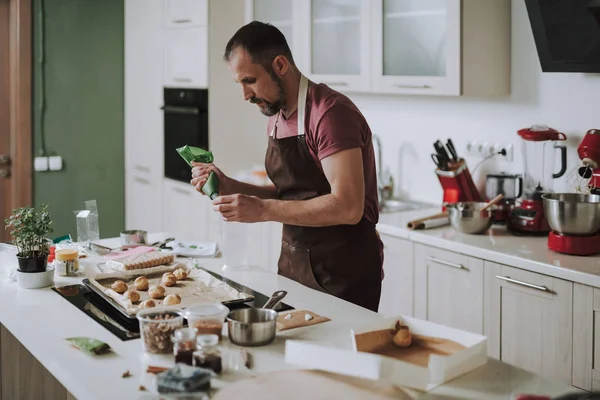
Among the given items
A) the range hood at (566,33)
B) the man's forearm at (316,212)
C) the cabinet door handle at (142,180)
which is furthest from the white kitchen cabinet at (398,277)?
the cabinet door handle at (142,180)

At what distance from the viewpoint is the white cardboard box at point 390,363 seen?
1602 millimetres

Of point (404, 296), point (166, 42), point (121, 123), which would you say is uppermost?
point (166, 42)

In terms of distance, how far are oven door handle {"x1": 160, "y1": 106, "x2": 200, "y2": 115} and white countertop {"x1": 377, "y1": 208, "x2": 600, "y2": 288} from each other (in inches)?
60.8

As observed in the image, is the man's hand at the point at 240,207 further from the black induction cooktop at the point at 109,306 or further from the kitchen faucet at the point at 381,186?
the kitchen faucet at the point at 381,186

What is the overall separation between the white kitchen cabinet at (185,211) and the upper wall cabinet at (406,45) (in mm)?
1154

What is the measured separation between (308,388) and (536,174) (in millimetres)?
2239

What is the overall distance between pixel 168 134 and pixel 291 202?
276 centimetres

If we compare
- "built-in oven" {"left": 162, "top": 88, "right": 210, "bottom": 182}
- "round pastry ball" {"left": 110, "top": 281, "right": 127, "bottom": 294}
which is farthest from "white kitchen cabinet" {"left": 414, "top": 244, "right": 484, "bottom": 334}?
"built-in oven" {"left": 162, "top": 88, "right": 210, "bottom": 182}

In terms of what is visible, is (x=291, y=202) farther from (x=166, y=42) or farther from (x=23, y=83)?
(x=23, y=83)

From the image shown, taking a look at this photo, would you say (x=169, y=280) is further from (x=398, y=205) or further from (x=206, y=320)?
(x=398, y=205)

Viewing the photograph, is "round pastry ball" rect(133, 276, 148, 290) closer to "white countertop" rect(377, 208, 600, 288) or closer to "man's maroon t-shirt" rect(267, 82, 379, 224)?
"man's maroon t-shirt" rect(267, 82, 379, 224)

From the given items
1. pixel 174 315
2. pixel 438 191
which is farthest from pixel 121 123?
pixel 174 315

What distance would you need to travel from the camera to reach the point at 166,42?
5.08 meters

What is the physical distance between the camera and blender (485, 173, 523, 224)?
3.63 metres
